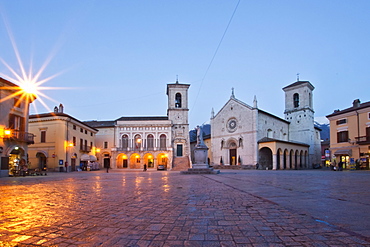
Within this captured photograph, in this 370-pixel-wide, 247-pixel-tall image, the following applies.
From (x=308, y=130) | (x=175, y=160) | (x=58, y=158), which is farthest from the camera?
(x=308, y=130)

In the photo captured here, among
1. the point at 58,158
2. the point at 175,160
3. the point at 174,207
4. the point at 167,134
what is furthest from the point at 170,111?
the point at 174,207

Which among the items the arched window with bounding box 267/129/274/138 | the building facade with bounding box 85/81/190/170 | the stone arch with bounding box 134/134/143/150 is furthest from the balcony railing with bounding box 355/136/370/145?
the stone arch with bounding box 134/134/143/150

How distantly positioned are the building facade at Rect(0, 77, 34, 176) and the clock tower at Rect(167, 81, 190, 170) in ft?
85.1

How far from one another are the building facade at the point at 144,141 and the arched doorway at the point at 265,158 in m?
11.7

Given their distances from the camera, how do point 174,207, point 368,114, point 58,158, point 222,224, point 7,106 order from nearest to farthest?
1. point 222,224
2. point 174,207
3. point 7,106
4. point 368,114
5. point 58,158

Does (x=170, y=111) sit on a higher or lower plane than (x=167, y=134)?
higher

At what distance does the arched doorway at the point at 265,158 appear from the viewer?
41.8 m

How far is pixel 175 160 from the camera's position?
143 ft

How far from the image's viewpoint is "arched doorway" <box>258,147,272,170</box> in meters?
41.8

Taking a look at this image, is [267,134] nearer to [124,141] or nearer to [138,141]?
[138,141]

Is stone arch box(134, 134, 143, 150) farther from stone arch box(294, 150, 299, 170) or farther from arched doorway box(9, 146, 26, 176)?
stone arch box(294, 150, 299, 170)

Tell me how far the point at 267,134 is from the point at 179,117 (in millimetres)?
15431

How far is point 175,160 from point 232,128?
1134cm

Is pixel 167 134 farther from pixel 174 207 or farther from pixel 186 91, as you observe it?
pixel 174 207
